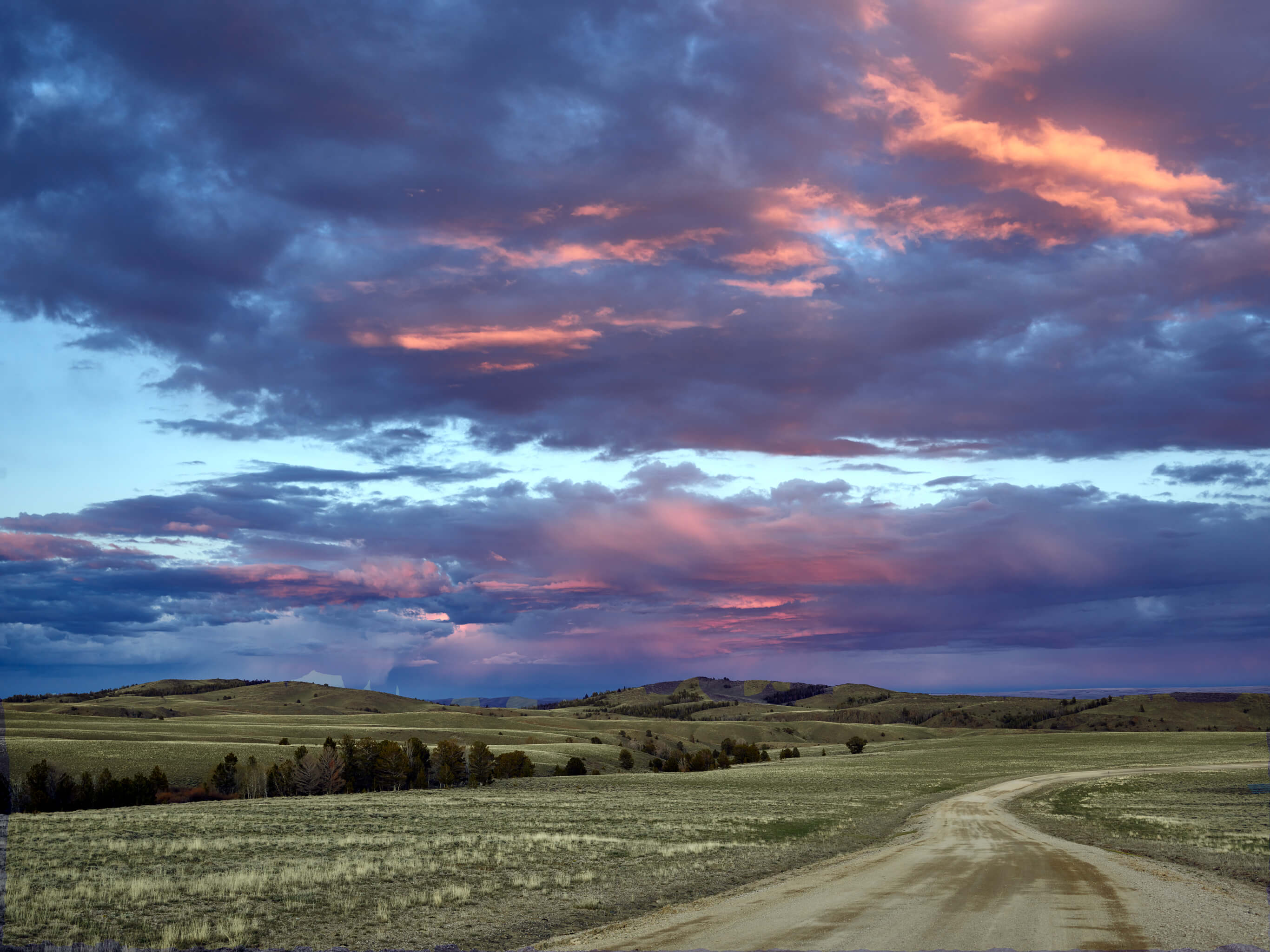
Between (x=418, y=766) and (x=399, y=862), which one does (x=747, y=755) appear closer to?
(x=418, y=766)

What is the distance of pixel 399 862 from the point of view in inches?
1015

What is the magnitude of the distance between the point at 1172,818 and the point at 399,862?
3670cm

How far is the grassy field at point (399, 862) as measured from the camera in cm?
1756

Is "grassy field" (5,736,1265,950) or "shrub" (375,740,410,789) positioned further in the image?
"shrub" (375,740,410,789)

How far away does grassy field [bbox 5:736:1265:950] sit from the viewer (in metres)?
17.6

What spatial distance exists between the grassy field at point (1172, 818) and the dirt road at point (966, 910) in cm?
350

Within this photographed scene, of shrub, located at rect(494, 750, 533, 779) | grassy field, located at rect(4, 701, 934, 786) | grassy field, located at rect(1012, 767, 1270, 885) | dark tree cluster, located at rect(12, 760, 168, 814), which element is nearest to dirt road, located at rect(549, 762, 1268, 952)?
grassy field, located at rect(1012, 767, 1270, 885)

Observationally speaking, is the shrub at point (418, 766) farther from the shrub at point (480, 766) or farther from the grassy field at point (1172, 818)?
the grassy field at point (1172, 818)

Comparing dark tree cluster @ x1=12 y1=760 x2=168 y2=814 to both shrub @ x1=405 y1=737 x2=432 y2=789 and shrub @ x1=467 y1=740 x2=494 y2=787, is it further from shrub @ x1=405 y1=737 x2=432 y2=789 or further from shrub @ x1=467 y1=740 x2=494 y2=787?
shrub @ x1=467 y1=740 x2=494 y2=787

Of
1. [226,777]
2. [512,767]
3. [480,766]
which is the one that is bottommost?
[512,767]

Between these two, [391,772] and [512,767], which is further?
[512,767]

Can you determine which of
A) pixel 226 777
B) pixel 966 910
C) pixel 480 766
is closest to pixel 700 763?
pixel 480 766

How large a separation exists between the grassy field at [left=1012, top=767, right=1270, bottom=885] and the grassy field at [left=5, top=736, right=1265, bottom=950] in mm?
8517

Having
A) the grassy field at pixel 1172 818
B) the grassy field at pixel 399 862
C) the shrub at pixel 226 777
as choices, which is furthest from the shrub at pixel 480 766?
the grassy field at pixel 1172 818
